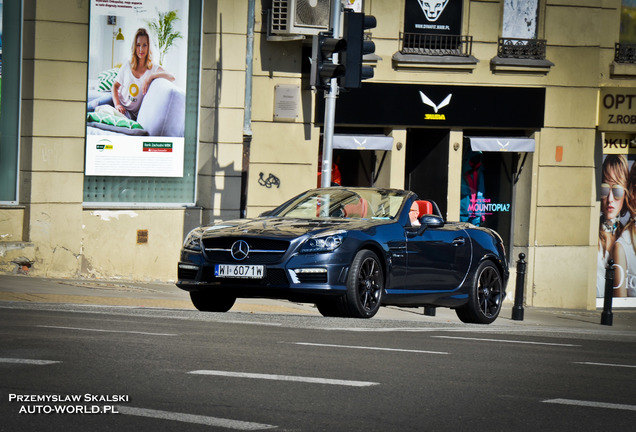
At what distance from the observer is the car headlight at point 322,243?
11570 mm

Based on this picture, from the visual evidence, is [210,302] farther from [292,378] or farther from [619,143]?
[619,143]

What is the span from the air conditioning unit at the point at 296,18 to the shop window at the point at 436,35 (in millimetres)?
2213

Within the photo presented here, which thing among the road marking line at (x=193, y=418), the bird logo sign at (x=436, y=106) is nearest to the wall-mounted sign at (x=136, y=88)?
the bird logo sign at (x=436, y=106)

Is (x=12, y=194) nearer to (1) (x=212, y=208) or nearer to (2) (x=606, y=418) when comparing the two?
(1) (x=212, y=208)

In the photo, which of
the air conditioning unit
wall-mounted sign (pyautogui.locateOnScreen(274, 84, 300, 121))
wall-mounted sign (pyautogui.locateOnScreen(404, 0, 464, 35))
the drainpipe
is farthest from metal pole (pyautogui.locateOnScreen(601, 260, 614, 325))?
the drainpipe

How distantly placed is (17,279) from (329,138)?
15.4 ft

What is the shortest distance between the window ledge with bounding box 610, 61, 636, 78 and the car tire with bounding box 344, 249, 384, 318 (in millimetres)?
12825

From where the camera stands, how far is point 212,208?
20281mm

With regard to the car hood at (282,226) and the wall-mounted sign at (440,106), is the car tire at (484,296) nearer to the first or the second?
the car hood at (282,226)

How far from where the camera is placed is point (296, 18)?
20.2 meters

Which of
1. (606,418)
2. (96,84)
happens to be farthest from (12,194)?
(606,418)

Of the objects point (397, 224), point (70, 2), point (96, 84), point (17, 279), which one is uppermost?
point (70, 2)

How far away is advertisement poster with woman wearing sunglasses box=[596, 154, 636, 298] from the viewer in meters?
24.3

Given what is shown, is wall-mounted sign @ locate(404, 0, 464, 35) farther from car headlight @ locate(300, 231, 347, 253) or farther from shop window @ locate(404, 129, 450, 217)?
car headlight @ locate(300, 231, 347, 253)
